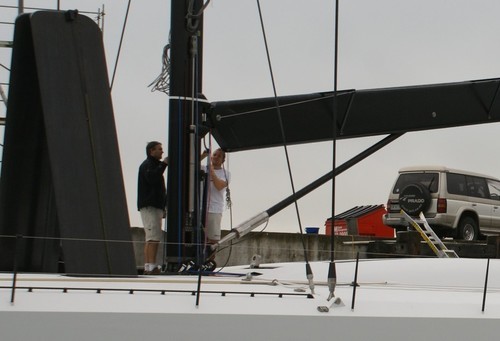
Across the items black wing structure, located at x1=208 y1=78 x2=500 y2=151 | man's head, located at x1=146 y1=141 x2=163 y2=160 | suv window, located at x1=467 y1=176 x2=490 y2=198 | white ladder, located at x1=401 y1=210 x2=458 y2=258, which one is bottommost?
white ladder, located at x1=401 y1=210 x2=458 y2=258

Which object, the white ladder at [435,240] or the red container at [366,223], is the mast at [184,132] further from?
the red container at [366,223]

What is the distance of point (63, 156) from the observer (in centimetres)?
488

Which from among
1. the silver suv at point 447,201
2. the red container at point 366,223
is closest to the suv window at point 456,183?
the silver suv at point 447,201

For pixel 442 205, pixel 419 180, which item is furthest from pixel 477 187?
pixel 442 205

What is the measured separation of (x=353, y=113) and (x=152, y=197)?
4.93 feet

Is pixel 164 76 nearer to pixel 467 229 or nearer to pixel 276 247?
pixel 276 247

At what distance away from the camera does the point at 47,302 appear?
3609mm

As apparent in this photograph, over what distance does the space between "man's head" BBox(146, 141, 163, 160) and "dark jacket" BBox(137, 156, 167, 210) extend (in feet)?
0.14

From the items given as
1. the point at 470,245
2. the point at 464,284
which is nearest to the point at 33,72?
the point at 464,284

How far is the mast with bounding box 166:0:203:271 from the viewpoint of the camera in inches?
227

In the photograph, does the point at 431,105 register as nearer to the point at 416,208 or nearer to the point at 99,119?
the point at 99,119

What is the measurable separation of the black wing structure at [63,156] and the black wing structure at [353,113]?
3.79ft

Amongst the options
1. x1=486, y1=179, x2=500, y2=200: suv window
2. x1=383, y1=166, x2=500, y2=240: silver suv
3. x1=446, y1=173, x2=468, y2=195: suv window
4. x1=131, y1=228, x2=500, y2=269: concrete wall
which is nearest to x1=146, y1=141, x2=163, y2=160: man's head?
x1=131, y1=228, x2=500, y2=269: concrete wall

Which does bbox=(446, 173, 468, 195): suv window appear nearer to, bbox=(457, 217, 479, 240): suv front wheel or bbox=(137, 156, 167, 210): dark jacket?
bbox=(457, 217, 479, 240): suv front wheel
